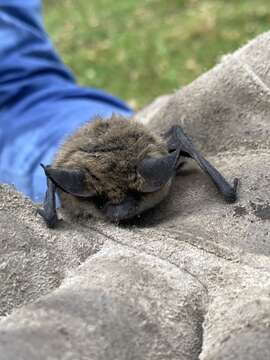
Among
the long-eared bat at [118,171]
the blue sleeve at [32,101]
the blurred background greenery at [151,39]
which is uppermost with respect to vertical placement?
the long-eared bat at [118,171]

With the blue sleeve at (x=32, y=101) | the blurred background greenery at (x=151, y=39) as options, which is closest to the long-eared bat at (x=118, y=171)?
the blue sleeve at (x=32, y=101)

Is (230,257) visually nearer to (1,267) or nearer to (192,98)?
(1,267)

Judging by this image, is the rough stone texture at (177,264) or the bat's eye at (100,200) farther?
the bat's eye at (100,200)

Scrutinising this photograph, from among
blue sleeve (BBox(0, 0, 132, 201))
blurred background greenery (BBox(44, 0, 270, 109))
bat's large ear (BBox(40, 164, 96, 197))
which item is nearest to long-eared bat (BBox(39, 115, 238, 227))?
bat's large ear (BBox(40, 164, 96, 197))

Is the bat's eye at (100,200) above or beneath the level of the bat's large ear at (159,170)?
beneath

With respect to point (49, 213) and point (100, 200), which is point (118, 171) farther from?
point (49, 213)

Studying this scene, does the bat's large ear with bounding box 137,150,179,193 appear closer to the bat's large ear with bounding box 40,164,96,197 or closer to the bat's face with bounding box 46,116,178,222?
the bat's face with bounding box 46,116,178,222

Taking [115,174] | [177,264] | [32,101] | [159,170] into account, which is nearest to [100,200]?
[115,174]

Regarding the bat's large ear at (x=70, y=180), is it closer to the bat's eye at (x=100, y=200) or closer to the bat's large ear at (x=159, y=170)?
the bat's eye at (x=100, y=200)
